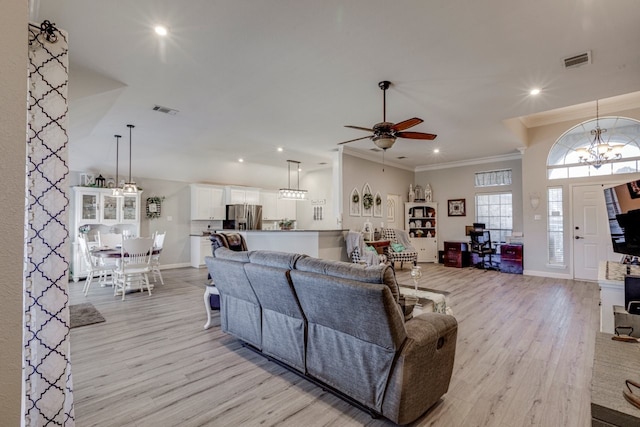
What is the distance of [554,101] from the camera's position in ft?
14.2

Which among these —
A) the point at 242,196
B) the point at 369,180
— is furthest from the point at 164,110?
the point at 369,180

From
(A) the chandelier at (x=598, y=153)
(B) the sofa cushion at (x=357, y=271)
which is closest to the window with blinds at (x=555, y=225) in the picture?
(A) the chandelier at (x=598, y=153)

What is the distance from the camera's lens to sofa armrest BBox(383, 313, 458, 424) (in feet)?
5.81

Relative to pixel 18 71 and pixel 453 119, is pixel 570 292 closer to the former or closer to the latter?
pixel 453 119

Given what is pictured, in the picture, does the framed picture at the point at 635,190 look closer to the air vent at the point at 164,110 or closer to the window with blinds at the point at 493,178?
the window with blinds at the point at 493,178

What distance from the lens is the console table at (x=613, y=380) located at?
105cm

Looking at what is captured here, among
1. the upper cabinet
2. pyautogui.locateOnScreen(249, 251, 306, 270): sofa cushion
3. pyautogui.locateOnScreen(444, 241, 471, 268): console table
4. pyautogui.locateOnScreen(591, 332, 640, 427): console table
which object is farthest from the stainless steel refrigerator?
pyautogui.locateOnScreen(591, 332, 640, 427): console table

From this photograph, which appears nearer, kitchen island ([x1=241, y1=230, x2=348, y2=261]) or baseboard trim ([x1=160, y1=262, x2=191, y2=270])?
kitchen island ([x1=241, y1=230, x2=348, y2=261])

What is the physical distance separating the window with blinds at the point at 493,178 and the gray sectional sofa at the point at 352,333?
7179 millimetres

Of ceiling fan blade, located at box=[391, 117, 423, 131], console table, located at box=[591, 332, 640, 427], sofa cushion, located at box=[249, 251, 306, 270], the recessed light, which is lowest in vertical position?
console table, located at box=[591, 332, 640, 427]

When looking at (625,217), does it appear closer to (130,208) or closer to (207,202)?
(207,202)

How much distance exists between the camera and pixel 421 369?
6.09 feet

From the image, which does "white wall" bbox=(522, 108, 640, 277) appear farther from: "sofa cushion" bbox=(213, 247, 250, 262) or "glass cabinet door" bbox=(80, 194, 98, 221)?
"glass cabinet door" bbox=(80, 194, 98, 221)

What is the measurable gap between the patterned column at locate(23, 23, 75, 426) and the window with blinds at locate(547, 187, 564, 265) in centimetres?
807
